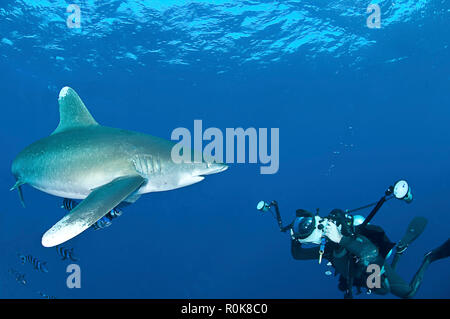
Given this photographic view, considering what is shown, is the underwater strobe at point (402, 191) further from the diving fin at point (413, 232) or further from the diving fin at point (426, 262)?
the diving fin at point (426, 262)

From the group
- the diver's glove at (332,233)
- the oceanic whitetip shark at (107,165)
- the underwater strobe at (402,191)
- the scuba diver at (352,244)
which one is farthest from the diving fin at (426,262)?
the oceanic whitetip shark at (107,165)

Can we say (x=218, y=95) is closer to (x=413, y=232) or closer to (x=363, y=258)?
(x=413, y=232)

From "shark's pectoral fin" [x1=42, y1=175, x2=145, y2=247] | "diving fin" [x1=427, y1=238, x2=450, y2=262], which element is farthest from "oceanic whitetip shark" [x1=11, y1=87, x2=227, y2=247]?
"diving fin" [x1=427, y1=238, x2=450, y2=262]

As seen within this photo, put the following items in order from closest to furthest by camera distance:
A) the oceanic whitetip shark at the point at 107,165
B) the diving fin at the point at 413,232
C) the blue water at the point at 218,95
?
the oceanic whitetip shark at the point at 107,165, the diving fin at the point at 413,232, the blue water at the point at 218,95

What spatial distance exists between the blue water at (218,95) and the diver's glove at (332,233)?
19999 millimetres

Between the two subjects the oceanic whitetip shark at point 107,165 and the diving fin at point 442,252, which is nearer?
the oceanic whitetip shark at point 107,165

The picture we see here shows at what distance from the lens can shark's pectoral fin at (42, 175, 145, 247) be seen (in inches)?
117

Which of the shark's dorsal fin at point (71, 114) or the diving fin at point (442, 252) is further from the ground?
the shark's dorsal fin at point (71, 114)

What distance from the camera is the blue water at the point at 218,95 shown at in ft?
78.4

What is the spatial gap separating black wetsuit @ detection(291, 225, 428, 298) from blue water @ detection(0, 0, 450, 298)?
1997 cm

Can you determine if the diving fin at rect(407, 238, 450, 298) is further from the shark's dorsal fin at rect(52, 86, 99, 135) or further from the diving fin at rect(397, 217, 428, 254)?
the shark's dorsal fin at rect(52, 86, 99, 135)

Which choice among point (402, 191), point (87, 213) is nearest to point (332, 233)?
point (402, 191)
